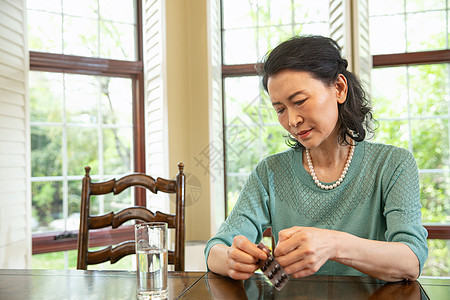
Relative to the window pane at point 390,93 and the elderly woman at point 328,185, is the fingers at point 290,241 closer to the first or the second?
the elderly woman at point 328,185

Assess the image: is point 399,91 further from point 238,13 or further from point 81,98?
point 81,98

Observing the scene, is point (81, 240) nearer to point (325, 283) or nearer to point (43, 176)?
point (325, 283)

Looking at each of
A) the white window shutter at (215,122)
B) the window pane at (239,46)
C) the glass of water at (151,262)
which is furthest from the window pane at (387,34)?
the glass of water at (151,262)

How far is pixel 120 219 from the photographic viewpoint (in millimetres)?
1634

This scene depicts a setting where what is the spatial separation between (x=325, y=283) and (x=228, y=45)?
2.17 m

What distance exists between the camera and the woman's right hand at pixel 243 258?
98 centimetres

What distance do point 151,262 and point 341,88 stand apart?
780 mm

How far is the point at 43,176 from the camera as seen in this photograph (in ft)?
8.20

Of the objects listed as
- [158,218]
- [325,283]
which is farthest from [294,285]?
[158,218]

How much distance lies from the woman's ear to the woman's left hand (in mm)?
517

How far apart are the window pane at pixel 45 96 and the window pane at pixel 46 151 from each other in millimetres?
64

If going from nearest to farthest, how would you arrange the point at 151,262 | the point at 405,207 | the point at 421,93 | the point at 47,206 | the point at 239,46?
the point at 151,262, the point at 405,207, the point at 47,206, the point at 421,93, the point at 239,46

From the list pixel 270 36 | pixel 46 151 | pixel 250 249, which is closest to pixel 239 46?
pixel 270 36

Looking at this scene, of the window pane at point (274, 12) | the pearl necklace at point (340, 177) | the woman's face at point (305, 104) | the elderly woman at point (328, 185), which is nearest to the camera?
the elderly woman at point (328, 185)
